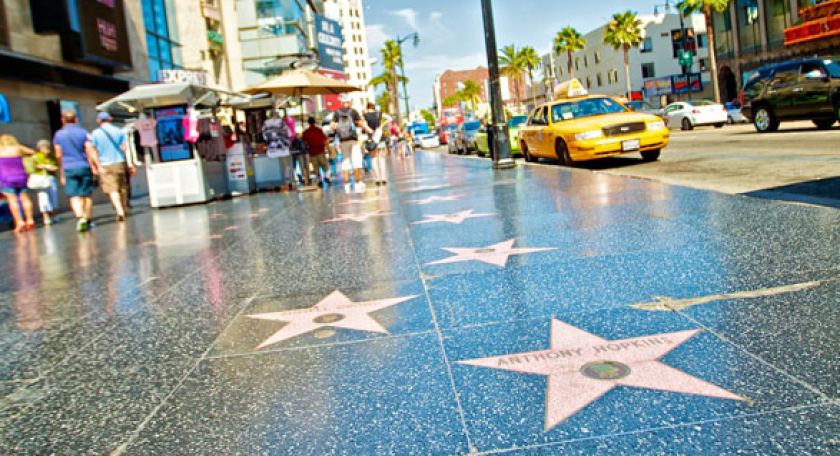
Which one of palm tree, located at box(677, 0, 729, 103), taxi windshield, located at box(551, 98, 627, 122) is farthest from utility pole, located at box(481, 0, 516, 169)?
palm tree, located at box(677, 0, 729, 103)

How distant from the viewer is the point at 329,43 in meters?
80.8

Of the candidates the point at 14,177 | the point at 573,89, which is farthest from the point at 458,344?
the point at 573,89

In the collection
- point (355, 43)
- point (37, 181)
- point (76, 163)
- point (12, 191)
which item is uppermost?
point (355, 43)

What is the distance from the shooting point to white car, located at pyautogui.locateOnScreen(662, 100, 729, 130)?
33.0 meters

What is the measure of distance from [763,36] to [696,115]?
1513 centimetres

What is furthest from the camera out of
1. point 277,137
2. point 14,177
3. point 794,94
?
point 794,94

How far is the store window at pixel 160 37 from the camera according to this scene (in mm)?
26922

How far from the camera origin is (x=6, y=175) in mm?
11812

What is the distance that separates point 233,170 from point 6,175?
566cm

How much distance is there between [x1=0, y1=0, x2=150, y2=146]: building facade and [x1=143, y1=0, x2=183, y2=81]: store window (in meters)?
4.26

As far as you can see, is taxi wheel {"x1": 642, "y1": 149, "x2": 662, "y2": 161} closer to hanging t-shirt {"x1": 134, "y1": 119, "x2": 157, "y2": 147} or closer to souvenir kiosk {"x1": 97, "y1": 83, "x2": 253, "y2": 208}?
souvenir kiosk {"x1": 97, "y1": 83, "x2": 253, "y2": 208}

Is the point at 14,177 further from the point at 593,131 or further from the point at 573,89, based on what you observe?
the point at 573,89

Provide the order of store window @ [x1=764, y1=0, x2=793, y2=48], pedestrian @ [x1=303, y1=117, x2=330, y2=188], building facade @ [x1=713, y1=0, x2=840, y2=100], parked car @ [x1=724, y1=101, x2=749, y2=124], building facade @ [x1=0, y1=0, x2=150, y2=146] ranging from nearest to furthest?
pedestrian @ [x1=303, y1=117, x2=330, y2=188] < building facade @ [x1=0, y1=0, x2=150, y2=146] < parked car @ [x1=724, y1=101, x2=749, y2=124] < building facade @ [x1=713, y1=0, x2=840, y2=100] < store window @ [x1=764, y1=0, x2=793, y2=48]

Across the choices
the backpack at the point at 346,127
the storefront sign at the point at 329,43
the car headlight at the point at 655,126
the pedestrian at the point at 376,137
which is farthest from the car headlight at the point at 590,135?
the storefront sign at the point at 329,43
